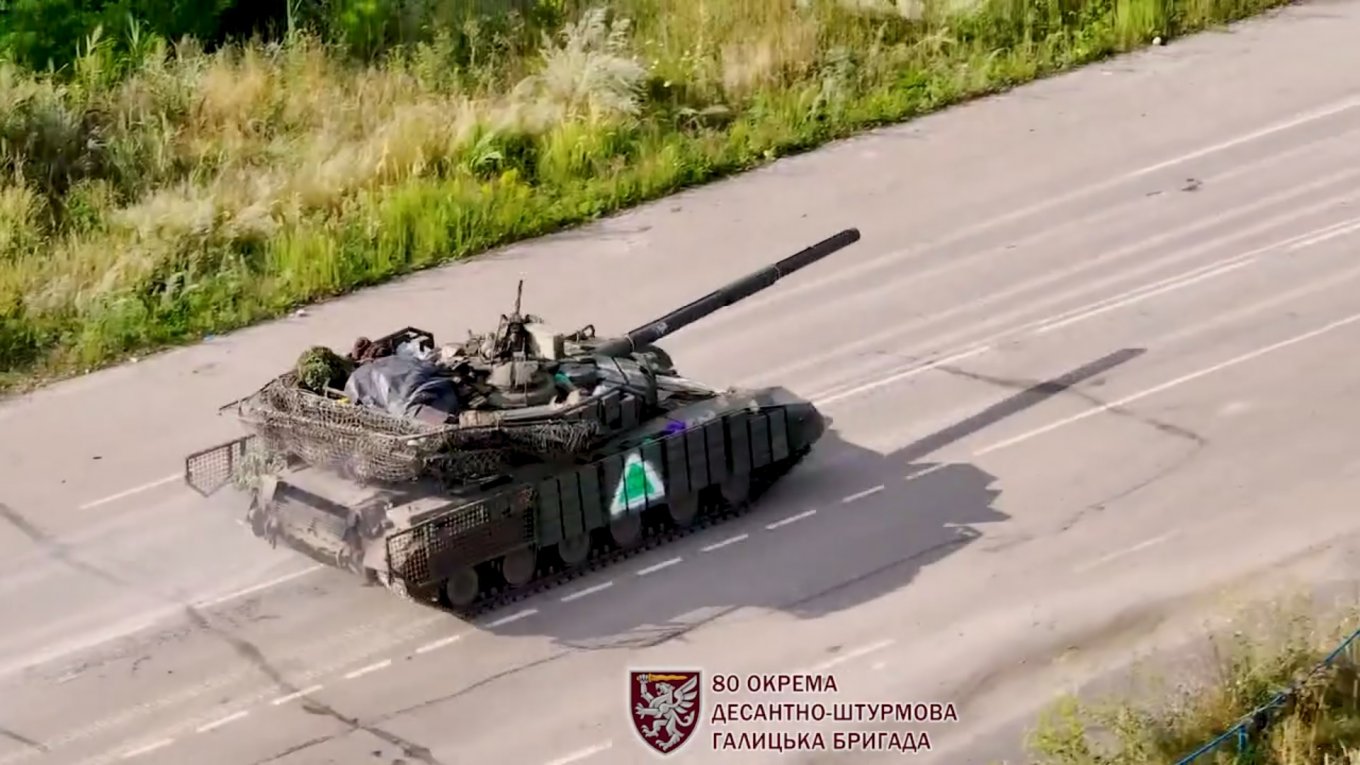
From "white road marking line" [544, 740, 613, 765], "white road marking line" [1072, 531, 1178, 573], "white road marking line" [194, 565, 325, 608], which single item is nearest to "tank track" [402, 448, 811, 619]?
"white road marking line" [194, 565, 325, 608]

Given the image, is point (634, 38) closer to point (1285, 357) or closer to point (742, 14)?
point (742, 14)

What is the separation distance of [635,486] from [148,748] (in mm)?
4936

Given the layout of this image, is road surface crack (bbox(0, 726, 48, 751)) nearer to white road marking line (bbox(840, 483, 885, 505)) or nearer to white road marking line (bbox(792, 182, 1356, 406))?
white road marking line (bbox(840, 483, 885, 505))

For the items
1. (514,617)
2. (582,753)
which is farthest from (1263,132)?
(582,753)

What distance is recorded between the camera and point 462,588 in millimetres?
19875

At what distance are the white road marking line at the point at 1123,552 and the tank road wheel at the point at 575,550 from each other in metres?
4.48

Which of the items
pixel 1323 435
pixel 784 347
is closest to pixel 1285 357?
pixel 1323 435

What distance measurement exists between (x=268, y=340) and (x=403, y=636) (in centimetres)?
785

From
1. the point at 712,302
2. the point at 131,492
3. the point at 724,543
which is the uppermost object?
the point at 712,302

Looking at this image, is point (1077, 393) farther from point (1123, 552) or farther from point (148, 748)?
point (148, 748)

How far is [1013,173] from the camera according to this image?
1187 inches

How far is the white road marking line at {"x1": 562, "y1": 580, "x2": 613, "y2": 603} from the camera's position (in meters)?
20.3

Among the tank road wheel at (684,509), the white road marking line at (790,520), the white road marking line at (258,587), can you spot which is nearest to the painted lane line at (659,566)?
the tank road wheel at (684,509)

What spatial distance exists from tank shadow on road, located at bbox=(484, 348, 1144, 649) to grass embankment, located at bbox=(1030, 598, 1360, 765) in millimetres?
2974
